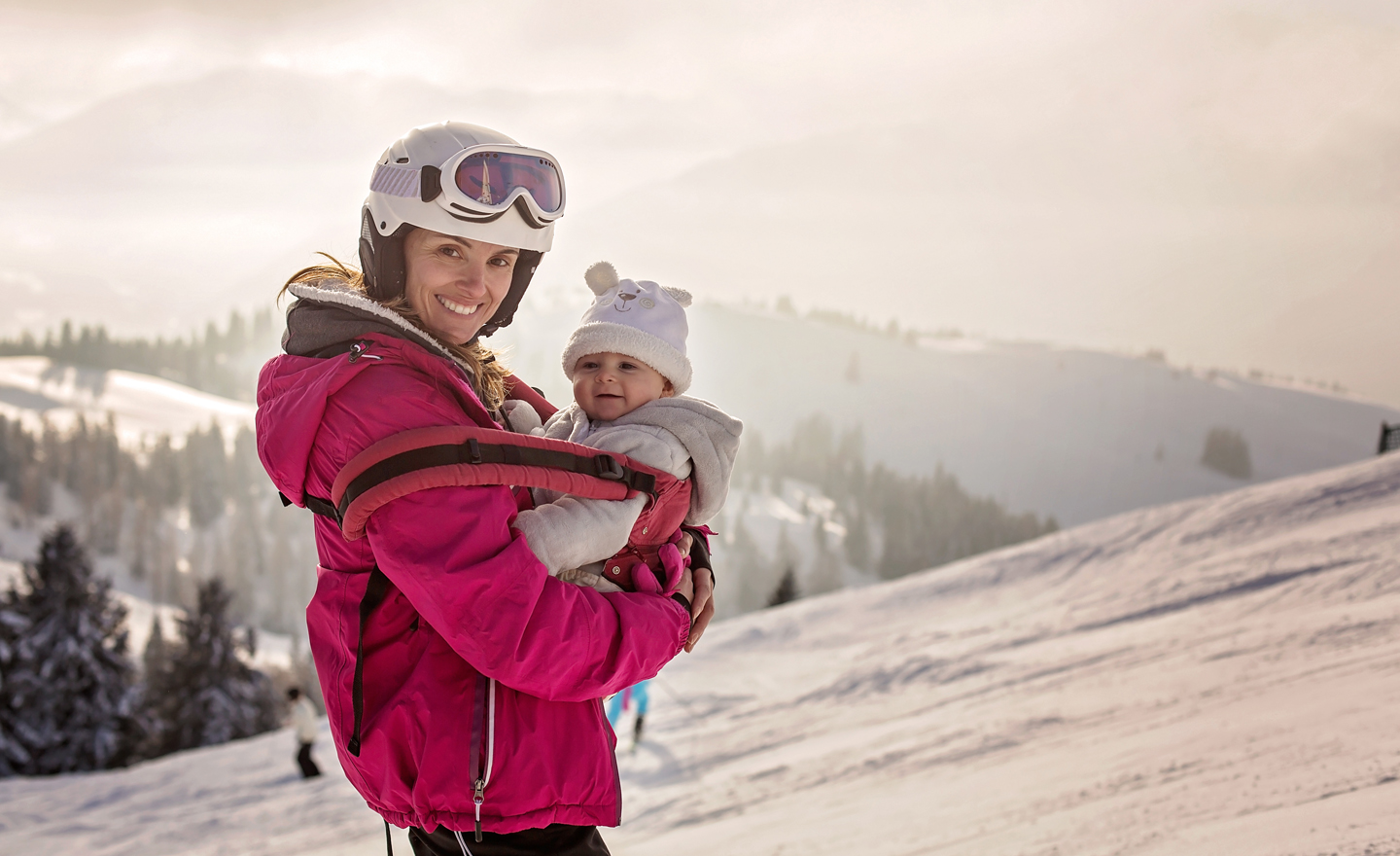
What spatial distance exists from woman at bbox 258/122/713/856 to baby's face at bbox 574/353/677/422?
411 millimetres

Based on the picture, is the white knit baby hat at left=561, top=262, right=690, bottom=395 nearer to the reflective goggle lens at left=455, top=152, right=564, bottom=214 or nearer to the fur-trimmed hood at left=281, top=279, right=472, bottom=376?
the reflective goggle lens at left=455, top=152, right=564, bottom=214

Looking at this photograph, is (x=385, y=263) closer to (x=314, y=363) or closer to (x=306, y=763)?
(x=314, y=363)

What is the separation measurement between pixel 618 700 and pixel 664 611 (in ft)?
34.3

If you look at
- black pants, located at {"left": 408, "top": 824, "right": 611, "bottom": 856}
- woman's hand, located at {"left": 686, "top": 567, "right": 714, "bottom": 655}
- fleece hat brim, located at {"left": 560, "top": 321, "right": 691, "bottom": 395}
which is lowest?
black pants, located at {"left": 408, "top": 824, "right": 611, "bottom": 856}

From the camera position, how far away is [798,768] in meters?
9.06

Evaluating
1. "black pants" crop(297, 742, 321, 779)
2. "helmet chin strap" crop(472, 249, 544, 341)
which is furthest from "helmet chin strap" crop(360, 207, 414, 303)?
"black pants" crop(297, 742, 321, 779)

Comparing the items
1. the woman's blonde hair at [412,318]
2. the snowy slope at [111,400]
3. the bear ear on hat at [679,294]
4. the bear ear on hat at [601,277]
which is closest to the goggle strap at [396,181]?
the woman's blonde hair at [412,318]

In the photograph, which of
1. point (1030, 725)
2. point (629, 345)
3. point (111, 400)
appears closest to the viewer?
point (629, 345)

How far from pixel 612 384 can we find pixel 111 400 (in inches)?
6126

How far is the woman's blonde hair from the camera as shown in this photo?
2.05m

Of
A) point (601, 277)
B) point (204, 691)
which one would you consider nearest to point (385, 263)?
point (601, 277)

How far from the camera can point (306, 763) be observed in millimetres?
12484

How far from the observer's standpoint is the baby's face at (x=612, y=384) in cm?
245

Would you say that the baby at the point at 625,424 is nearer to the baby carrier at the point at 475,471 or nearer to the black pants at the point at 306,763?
the baby carrier at the point at 475,471
